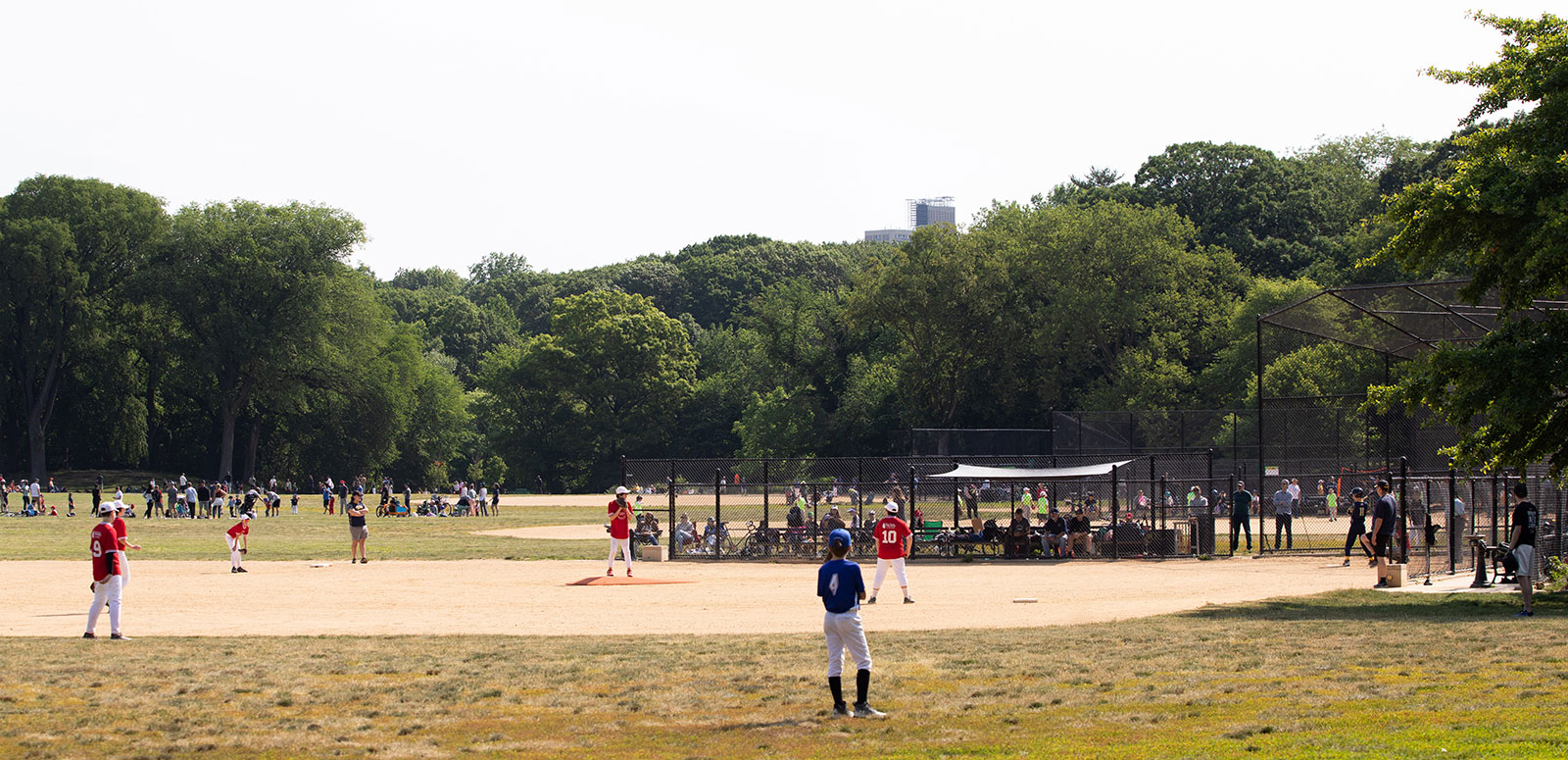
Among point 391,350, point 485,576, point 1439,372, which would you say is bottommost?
point 485,576

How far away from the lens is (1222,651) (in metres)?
14.7

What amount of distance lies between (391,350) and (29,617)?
245 feet

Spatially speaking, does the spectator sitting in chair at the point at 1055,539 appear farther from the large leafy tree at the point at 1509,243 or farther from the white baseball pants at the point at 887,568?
the large leafy tree at the point at 1509,243

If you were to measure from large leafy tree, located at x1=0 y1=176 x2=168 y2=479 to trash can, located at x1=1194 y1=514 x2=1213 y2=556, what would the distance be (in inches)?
2672

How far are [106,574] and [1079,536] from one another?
2064cm

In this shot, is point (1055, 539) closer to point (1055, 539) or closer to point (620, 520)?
point (1055, 539)

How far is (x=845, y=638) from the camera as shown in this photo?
1127 centimetres

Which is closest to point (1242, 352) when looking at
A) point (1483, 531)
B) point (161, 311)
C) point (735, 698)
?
point (1483, 531)

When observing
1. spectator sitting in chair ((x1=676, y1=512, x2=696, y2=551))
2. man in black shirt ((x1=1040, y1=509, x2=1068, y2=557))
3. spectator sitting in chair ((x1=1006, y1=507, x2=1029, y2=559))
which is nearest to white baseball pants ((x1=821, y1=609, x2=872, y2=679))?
spectator sitting in chair ((x1=1006, y1=507, x2=1029, y2=559))

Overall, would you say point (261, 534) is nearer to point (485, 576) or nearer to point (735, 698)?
point (485, 576)

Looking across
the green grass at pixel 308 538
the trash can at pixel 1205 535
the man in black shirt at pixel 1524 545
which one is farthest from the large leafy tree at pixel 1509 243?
the green grass at pixel 308 538

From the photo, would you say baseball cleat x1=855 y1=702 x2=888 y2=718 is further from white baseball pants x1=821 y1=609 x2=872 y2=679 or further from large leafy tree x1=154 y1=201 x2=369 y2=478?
large leafy tree x1=154 y1=201 x2=369 y2=478

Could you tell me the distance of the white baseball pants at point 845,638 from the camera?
36.8 ft

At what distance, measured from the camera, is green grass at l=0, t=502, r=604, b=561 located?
32.7 meters
